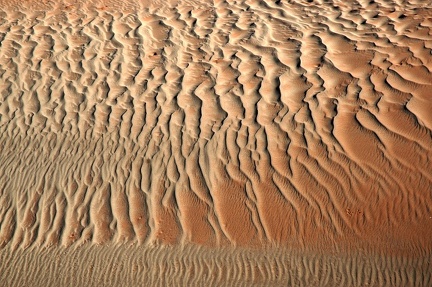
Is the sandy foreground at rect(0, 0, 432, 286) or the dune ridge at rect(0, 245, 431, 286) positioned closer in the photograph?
the dune ridge at rect(0, 245, 431, 286)

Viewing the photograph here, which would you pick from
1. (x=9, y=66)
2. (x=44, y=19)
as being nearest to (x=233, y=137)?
(x=9, y=66)

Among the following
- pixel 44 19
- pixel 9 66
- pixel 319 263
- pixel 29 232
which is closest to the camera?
pixel 319 263

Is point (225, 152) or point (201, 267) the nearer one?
point (201, 267)

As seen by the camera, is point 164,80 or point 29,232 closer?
point 29,232

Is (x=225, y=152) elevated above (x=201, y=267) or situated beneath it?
elevated above

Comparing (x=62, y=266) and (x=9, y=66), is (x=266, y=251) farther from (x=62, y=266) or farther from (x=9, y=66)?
(x=9, y=66)

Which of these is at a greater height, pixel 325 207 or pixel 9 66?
pixel 325 207

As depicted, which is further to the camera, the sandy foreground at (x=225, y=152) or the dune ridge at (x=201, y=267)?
the sandy foreground at (x=225, y=152)

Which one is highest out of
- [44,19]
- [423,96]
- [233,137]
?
[423,96]
